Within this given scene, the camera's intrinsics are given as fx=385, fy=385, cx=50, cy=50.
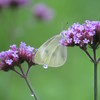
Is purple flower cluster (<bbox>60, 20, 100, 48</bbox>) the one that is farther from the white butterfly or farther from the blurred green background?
the blurred green background

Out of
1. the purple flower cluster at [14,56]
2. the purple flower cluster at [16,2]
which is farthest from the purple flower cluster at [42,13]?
the purple flower cluster at [14,56]

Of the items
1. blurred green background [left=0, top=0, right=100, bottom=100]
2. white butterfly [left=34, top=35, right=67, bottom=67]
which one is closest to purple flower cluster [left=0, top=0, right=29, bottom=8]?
blurred green background [left=0, top=0, right=100, bottom=100]

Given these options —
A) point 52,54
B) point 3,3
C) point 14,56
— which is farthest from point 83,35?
point 3,3

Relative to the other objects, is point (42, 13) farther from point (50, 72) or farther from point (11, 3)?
point (50, 72)

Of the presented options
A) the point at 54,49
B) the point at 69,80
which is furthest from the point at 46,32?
the point at 54,49

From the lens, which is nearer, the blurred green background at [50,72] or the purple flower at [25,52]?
the purple flower at [25,52]

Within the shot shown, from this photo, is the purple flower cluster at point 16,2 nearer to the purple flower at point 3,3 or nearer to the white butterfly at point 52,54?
the purple flower at point 3,3
